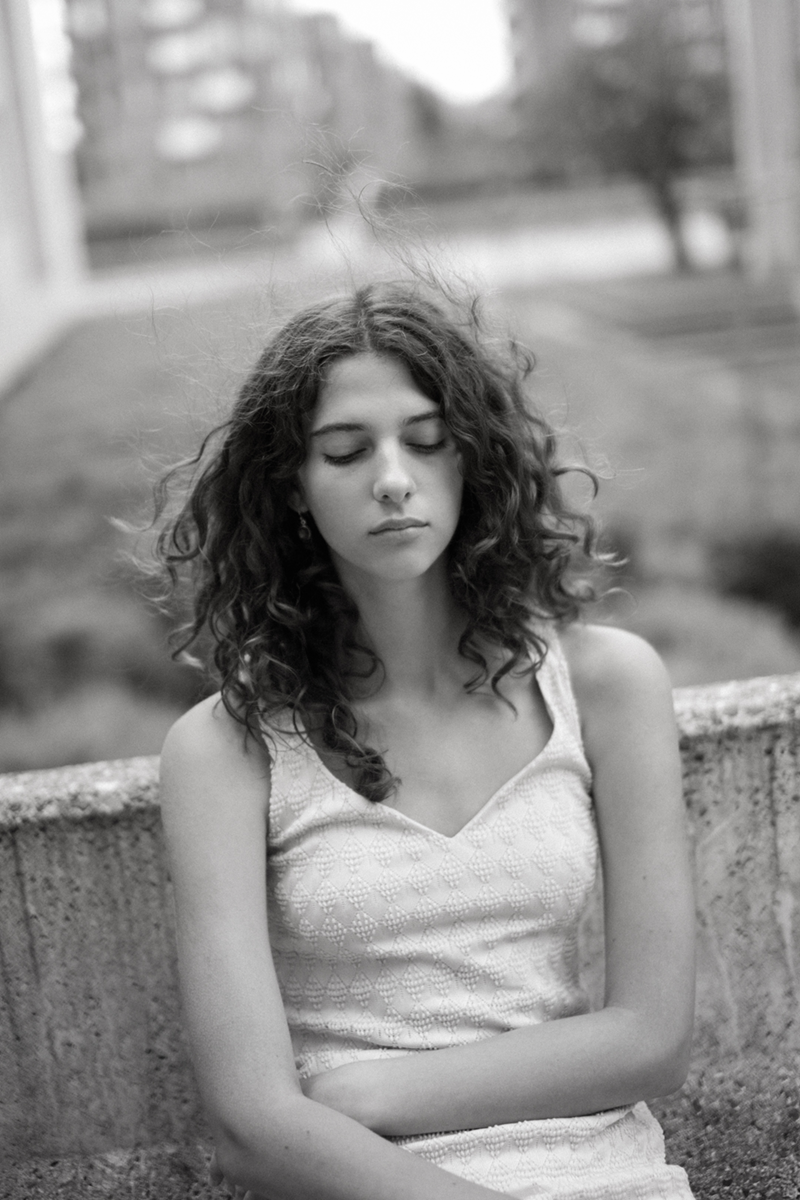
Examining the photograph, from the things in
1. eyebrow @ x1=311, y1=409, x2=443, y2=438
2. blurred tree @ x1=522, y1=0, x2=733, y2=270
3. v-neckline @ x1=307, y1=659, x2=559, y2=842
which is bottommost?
v-neckline @ x1=307, y1=659, x2=559, y2=842

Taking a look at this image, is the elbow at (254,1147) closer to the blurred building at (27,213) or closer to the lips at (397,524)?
the lips at (397,524)

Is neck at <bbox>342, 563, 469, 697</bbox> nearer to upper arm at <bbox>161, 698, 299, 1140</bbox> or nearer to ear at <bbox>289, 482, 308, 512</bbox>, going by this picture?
ear at <bbox>289, 482, 308, 512</bbox>

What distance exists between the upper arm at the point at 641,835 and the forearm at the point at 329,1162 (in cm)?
32

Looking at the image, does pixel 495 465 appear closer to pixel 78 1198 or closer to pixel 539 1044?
pixel 539 1044

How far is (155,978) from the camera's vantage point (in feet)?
6.79

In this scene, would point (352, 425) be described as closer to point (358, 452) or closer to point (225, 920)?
point (358, 452)

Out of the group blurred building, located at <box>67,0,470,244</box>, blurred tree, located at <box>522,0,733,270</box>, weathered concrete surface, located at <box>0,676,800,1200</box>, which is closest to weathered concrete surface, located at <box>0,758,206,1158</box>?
weathered concrete surface, located at <box>0,676,800,1200</box>

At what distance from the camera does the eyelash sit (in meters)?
1.70

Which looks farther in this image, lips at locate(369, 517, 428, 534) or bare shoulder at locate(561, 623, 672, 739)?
bare shoulder at locate(561, 623, 672, 739)

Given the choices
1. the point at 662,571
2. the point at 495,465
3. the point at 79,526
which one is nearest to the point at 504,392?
the point at 495,465

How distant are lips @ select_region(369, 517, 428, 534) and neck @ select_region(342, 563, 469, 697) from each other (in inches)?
5.3

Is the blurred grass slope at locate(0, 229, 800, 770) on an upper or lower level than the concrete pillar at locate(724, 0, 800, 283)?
lower

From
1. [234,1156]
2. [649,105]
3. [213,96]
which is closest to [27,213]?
[213,96]

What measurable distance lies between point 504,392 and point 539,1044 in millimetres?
806
